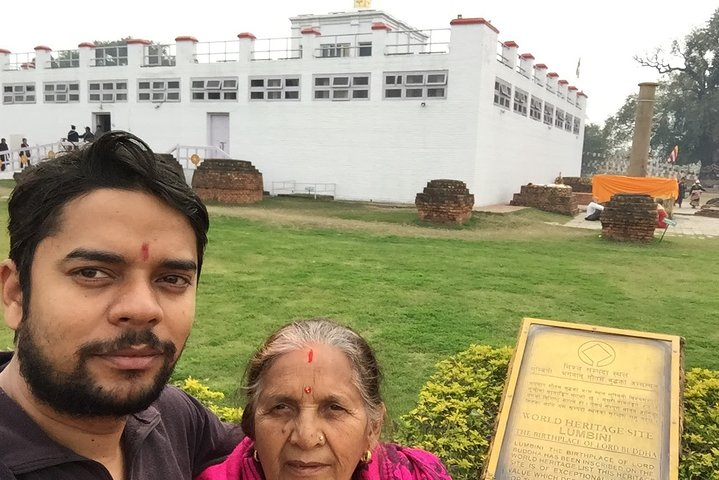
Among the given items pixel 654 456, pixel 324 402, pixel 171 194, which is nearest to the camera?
pixel 171 194

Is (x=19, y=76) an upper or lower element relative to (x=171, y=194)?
upper

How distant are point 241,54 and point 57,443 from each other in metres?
20.0

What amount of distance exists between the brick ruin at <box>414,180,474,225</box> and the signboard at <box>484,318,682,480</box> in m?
10.1

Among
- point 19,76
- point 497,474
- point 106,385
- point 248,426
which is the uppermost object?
point 19,76

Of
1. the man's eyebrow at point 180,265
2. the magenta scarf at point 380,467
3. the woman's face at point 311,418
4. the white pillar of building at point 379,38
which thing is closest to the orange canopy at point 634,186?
the white pillar of building at point 379,38

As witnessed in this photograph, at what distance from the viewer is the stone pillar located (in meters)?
15.8

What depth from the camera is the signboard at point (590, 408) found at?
2.51m

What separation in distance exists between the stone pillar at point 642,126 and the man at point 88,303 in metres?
17.0

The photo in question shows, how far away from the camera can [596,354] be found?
288 cm

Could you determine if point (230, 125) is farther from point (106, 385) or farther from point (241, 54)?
point (106, 385)

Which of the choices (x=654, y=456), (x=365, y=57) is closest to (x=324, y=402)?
(x=654, y=456)

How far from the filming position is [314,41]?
18.8 m

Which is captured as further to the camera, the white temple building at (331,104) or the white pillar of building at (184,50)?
the white pillar of building at (184,50)

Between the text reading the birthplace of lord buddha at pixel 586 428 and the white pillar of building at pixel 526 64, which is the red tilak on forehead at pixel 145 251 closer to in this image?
the text reading the birthplace of lord buddha at pixel 586 428
